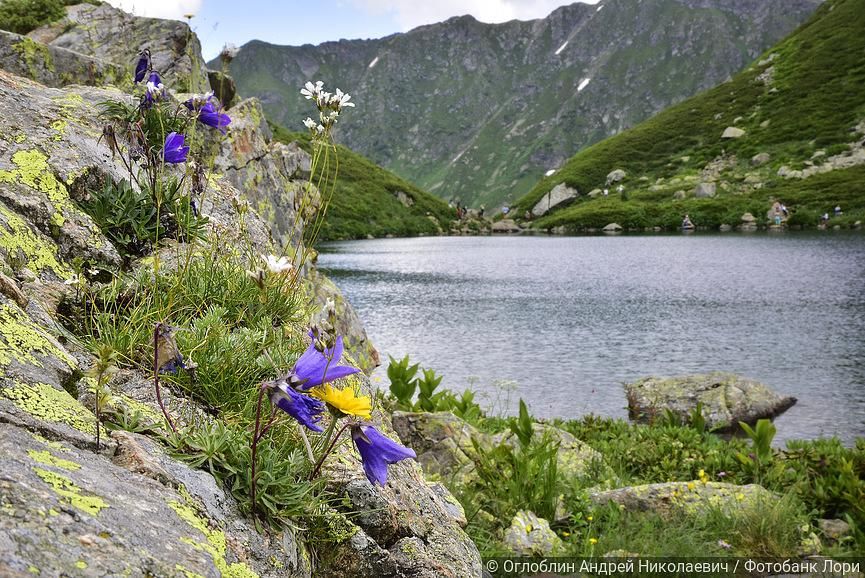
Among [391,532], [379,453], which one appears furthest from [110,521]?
[391,532]

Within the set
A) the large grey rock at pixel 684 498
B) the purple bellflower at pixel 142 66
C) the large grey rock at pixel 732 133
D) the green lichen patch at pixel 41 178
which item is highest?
the large grey rock at pixel 732 133

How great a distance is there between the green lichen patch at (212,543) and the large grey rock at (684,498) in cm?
637

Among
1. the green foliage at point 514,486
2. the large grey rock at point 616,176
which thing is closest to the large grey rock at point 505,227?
the large grey rock at point 616,176

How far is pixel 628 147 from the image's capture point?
461 feet

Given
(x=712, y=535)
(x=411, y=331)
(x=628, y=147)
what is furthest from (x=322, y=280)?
(x=628, y=147)

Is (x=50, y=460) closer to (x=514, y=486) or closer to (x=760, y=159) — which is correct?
(x=514, y=486)

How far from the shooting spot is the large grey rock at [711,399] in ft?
49.9

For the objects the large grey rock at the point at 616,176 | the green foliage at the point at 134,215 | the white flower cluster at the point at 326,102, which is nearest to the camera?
the white flower cluster at the point at 326,102

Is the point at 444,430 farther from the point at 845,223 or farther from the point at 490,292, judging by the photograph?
the point at 845,223

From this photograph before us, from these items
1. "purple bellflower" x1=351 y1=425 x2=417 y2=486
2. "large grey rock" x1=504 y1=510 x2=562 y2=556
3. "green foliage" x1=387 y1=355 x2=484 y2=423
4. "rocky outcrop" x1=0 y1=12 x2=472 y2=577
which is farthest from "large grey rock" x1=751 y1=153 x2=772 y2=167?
"purple bellflower" x1=351 y1=425 x2=417 y2=486

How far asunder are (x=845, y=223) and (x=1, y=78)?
98.5 meters

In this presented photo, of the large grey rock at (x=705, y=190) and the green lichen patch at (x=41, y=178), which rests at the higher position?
the large grey rock at (x=705, y=190)

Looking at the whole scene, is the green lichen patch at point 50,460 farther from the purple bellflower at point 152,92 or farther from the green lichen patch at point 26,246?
the purple bellflower at point 152,92

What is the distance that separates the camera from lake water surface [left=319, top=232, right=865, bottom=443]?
59.1ft
